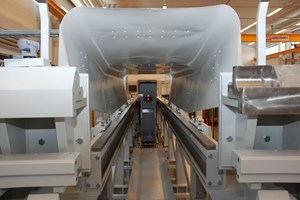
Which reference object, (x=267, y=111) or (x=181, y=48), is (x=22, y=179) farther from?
(x=181, y=48)

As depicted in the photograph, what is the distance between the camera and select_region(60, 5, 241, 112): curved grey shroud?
0.95 meters

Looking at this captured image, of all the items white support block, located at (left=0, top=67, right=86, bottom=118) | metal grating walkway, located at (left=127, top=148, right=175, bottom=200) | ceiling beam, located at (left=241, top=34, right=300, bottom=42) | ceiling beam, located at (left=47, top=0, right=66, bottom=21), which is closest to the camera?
white support block, located at (left=0, top=67, right=86, bottom=118)

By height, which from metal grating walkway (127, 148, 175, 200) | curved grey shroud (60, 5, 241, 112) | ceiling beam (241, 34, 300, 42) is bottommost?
metal grating walkway (127, 148, 175, 200)

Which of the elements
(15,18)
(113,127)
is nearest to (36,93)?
(113,127)

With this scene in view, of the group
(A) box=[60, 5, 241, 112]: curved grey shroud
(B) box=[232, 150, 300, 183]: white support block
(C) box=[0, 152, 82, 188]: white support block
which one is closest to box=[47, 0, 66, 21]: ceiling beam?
(A) box=[60, 5, 241, 112]: curved grey shroud

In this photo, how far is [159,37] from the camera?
1.12m

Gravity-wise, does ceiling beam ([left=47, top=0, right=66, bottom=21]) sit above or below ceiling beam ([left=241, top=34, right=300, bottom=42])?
below

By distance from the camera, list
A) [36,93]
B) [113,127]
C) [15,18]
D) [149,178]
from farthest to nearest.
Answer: [149,178], [15,18], [113,127], [36,93]

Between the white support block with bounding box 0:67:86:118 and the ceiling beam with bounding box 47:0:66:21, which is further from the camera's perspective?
the ceiling beam with bounding box 47:0:66:21

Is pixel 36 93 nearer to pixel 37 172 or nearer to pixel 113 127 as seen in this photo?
pixel 37 172

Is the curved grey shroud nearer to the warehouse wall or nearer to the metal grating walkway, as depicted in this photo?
the metal grating walkway

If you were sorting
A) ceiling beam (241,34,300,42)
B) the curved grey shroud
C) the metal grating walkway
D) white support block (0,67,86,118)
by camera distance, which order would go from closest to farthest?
white support block (0,67,86,118)
the curved grey shroud
the metal grating walkway
ceiling beam (241,34,300,42)

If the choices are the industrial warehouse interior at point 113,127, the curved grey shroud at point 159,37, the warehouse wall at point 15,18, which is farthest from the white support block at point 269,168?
the warehouse wall at point 15,18

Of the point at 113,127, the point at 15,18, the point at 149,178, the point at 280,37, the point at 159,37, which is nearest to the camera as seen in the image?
the point at 159,37
